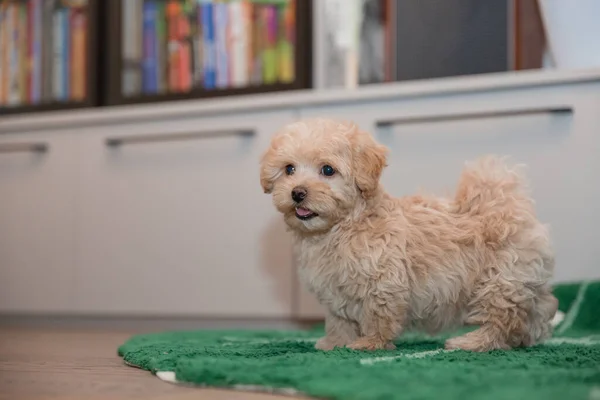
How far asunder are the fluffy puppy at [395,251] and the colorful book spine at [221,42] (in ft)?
4.44

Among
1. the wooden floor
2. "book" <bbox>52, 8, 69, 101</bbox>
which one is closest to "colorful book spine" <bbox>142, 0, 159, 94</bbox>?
"book" <bbox>52, 8, 69, 101</bbox>

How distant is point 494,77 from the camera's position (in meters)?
2.25

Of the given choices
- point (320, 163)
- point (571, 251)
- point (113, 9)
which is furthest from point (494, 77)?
point (113, 9)

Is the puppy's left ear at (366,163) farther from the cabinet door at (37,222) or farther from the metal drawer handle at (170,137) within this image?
the cabinet door at (37,222)

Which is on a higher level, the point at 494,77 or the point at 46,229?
the point at 494,77

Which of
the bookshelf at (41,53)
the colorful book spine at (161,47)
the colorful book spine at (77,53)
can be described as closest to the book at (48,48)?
the bookshelf at (41,53)

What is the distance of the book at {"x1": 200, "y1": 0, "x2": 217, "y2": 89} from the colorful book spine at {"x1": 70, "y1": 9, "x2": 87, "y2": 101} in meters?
0.55

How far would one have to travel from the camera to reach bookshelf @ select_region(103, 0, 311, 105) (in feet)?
9.66

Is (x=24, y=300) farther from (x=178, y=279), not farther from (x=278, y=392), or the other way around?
(x=278, y=392)

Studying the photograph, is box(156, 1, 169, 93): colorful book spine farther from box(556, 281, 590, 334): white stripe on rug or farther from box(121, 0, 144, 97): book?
box(556, 281, 590, 334): white stripe on rug

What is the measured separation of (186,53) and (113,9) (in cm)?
34

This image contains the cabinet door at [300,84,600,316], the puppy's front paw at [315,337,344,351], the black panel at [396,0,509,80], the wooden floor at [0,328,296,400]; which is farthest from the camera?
the black panel at [396,0,509,80]

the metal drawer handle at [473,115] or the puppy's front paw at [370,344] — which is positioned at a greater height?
the metal drawer handle at [473,115]

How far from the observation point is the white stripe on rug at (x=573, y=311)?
216cm
